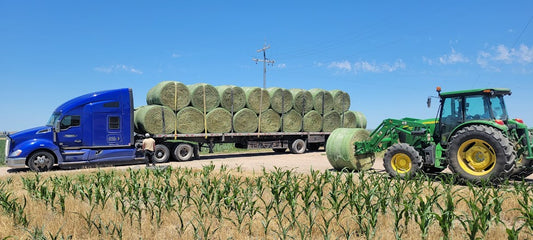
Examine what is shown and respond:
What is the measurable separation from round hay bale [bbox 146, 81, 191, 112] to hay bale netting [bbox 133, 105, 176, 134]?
272 millimetres

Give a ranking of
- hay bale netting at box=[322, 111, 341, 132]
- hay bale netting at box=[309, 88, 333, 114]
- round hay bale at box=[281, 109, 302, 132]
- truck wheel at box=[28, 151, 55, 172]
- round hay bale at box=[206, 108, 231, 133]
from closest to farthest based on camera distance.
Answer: truck wheel at box=[28, 151, 55, 172] → round hay bale at box=[206, 108, 231, 133] → round hay bale at box=[281, 109, 302, 132] → hay bale netting at box=[309, 88, 333, 114] → hay bale netting at box=[322, 111, 341, 132]

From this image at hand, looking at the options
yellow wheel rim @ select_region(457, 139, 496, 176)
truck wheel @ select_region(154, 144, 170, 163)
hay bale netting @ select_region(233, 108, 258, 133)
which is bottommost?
truck wheel @ select_region(154, 144, 170, 163)

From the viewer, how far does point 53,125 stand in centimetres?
1338

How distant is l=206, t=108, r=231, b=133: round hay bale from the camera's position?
16281 mm

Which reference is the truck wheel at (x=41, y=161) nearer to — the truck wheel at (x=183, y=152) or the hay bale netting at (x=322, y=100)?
the truck wheel at (x=183, y=152)

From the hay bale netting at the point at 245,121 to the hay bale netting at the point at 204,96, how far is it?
3.75 feet

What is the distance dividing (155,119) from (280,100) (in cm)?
619

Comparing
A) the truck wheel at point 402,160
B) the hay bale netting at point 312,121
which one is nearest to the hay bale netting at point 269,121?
the hay bale netting at point 312,121

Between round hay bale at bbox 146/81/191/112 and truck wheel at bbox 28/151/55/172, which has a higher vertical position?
round hay bale at bbox 146/81/191/112

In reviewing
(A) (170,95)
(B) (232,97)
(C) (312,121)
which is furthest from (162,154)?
(C) (312,121)

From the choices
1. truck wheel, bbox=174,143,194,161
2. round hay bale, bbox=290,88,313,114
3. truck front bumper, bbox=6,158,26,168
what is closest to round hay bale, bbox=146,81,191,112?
truck wheel, bbox=174,143,194,161

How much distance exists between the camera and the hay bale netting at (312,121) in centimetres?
1950

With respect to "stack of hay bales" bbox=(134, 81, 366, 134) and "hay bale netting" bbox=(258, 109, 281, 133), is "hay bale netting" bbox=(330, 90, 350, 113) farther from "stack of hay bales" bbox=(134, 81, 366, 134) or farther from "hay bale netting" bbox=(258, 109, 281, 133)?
"hay bale netting" bbox=(258, 109, 281, 133)

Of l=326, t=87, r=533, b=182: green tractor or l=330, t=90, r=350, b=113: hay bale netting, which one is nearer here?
l=326, t=87, r=533, b=182: green tractor
